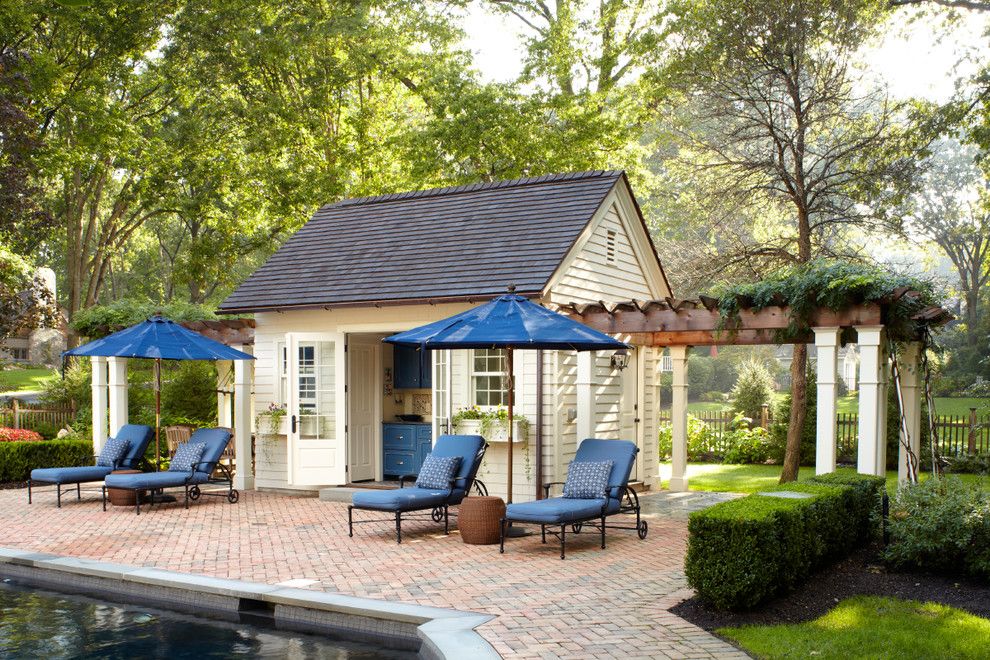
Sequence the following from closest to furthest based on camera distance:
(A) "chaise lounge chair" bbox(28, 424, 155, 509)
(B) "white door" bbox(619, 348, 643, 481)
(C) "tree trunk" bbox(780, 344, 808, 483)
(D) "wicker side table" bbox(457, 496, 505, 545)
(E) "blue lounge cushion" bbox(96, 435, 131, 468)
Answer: (D) "wicker side table" bbox(457, 496, 505, 545), (A) "chaise lounge chair" bbox(28, 424, 155, 509), (E) "blue lounge cushion" bbox(96, 435, 131, 468), (B) "white door" bbox(619, 348, 643, 481), (C) "tree trunk" bbox(780, 344, 808, 483)

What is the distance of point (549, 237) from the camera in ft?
44.1

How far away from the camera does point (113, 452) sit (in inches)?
551

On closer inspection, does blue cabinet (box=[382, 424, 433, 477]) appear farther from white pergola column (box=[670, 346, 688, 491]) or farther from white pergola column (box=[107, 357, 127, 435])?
white pergola column (box=[107, 357, 127, 435])

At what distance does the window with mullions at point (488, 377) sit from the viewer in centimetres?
1310

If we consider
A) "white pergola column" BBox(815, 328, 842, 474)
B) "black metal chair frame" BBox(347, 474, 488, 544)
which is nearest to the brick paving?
"black metal chair frame" BBox(347, 474, 488, 544)

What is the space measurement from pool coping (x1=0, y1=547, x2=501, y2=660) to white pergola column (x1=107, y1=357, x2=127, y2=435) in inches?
268

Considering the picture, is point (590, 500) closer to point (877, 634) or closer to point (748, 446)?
point (877, 634)

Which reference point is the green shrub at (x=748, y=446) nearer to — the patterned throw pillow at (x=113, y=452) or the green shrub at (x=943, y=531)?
the green shrub at (x=943, y=531)

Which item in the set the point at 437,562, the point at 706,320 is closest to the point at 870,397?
the point at 706,320

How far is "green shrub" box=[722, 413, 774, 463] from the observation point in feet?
68.9

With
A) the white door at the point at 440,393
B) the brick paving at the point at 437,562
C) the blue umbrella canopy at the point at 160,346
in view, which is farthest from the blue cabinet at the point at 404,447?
the blue umbrella canopy at the point at 160,346

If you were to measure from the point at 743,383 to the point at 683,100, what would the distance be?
8106 millimetres

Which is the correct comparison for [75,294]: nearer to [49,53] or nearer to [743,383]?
[49,53]

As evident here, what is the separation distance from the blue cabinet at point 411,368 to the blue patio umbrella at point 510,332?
4.93m
